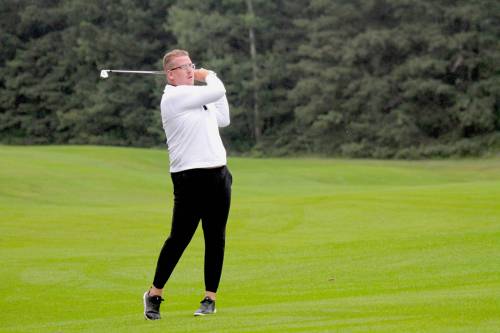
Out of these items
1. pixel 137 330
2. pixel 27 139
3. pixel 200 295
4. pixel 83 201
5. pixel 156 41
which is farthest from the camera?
pixel 27 139

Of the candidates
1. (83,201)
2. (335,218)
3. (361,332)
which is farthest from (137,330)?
(83,201)

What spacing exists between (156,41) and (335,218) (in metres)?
49.2

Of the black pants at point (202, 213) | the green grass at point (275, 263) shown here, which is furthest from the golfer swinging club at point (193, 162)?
the green grass at point (275, 263)

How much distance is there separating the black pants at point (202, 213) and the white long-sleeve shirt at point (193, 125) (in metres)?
0.10

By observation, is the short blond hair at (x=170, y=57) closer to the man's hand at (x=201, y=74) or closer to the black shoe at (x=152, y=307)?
the man's hand at (x=201, y=74)

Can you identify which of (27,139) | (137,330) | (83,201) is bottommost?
(27,139)

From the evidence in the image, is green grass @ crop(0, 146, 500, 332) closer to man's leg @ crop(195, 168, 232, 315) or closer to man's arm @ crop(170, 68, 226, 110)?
man's leg @ crop(195, 168, 232, 315)

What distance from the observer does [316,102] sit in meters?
58.9

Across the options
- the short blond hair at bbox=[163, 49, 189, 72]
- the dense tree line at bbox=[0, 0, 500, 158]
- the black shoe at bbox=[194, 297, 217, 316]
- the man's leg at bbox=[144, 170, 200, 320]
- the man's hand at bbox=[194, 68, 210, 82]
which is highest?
the short blond hair at bbox=[163, 49, 189, 72]

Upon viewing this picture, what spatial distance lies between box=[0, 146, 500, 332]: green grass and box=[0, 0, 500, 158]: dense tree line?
2854cm

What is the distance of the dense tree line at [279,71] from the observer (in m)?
53.7

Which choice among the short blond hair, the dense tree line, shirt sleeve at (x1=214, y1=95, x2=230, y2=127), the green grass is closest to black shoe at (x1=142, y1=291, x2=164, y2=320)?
the green grass

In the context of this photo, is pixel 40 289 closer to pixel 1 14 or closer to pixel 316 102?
pixel 316 102

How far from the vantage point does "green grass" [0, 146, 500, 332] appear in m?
8.21
